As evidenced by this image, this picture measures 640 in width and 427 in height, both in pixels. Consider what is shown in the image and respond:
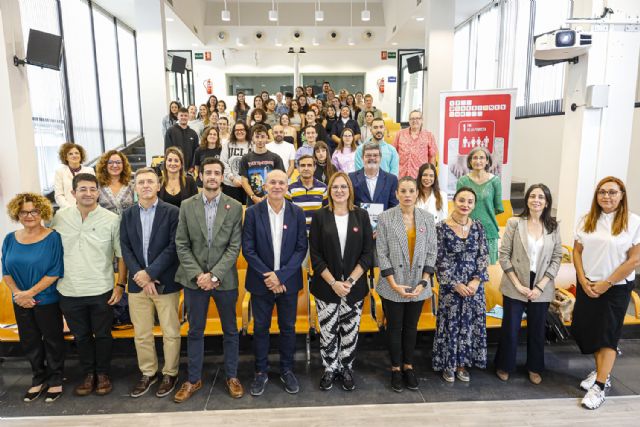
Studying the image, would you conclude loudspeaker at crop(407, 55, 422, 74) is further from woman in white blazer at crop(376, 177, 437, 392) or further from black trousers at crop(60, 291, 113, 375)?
black trousers at crop(60, 291, 113, 375)

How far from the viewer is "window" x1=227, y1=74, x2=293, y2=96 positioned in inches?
567

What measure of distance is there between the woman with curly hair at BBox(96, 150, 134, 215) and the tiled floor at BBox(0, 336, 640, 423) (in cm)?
116

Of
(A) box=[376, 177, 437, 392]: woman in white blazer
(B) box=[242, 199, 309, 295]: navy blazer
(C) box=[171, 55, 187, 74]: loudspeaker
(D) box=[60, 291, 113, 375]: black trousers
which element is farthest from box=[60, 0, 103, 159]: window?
(A) box=[376, 177, 437, 392]: woman in white blazer

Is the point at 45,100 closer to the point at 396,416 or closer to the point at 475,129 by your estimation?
the point at 475,129

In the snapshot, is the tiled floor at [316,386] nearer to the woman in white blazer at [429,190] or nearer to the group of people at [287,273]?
the group of people at [287,273]

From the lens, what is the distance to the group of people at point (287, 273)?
9.70 ft

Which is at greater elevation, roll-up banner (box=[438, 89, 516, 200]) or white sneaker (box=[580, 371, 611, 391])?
roll-up banner (box=[438, 89, 516, 200])

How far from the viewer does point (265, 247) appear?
9.89ft

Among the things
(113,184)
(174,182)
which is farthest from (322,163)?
(113,184)

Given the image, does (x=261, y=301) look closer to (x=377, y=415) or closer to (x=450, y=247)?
(x=377, y=415)

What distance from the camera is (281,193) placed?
3.00 meters

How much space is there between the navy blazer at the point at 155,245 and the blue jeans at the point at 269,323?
24.0 inches

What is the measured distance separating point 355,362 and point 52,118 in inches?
258

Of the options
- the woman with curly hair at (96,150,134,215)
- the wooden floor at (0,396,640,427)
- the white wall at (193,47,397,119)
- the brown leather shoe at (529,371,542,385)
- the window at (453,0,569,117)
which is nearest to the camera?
the wooden floor at (0,396,640,427)
